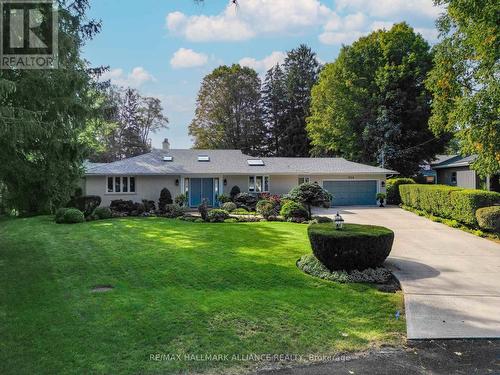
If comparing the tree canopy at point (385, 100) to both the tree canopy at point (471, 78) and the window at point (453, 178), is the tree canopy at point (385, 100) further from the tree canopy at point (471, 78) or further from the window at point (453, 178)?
the tree canopy at point (471, 78)

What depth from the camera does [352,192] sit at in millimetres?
28141

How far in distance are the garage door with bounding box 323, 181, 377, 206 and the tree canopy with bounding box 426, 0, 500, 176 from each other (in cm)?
1173

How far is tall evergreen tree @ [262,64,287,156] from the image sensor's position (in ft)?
156

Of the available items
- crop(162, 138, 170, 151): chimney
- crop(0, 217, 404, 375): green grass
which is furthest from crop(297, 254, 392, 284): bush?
crop(162, 138, 170, 151): chimney

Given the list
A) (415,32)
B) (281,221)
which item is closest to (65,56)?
(281,221)

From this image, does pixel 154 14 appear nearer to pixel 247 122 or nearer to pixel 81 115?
pixel 81 115

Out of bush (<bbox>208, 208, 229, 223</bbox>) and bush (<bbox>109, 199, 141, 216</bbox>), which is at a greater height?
bush (<bbox>109, 199, 141, 216</bbox>)

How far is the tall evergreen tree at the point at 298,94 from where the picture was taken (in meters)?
46.7

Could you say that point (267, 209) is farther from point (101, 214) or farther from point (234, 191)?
point (101, 214)

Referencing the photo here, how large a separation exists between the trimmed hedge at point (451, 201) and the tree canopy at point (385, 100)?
10.2m

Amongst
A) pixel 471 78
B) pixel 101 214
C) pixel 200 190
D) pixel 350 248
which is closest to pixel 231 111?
pixel 200 190

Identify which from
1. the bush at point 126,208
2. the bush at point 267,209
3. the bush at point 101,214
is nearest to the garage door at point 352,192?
the bush at point 267,209

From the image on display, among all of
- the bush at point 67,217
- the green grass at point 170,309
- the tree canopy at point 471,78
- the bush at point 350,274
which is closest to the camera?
the green grass at point 170,309

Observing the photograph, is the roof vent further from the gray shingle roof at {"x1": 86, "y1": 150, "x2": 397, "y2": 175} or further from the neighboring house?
the neighboring house
